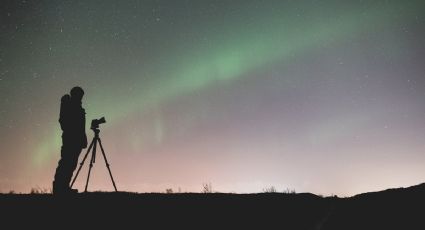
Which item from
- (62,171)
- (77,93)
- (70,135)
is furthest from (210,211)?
(77,93)

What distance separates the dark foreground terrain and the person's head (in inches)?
95.2

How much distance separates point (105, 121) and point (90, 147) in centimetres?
77

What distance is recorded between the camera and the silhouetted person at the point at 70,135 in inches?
321

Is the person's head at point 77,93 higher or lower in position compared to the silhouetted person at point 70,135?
higher

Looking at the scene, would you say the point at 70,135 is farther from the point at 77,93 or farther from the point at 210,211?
the point at 210,211

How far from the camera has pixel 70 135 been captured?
333 inches

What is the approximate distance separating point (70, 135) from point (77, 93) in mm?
1050

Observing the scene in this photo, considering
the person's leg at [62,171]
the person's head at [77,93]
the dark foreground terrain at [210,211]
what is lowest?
the dark foreground terrain at [210,211]

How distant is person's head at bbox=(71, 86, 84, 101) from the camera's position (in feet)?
28.7

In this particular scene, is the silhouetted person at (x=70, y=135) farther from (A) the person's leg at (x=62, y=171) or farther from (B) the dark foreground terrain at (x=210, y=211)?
(B) the dark foreground terrain at (x=210, y=211)

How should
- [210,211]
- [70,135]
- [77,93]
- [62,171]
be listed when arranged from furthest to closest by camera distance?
[77,93] < [70,135] < [62,171] < [210,211]

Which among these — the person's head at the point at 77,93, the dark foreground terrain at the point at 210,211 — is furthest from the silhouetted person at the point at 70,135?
the dark foreground terrain at the point at 210,211

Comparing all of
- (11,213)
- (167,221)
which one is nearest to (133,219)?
(167,221)

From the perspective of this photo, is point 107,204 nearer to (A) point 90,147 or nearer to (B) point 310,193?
(A) point 90,147
